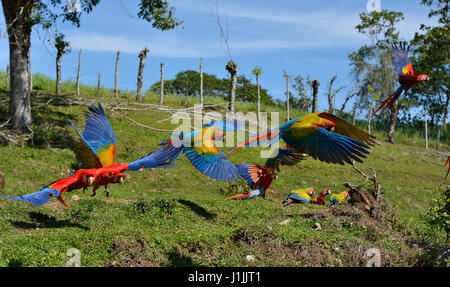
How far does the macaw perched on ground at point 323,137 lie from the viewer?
12.9ft

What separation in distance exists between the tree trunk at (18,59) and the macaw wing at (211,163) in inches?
379

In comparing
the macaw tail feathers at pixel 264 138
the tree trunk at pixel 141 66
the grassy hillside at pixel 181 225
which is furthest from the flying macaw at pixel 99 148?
the tree trunk at pixel 141 66

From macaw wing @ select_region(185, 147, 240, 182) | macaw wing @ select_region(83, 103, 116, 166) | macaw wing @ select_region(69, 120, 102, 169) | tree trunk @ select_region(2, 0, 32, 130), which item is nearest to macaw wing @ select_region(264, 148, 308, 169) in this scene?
macaw wing @ select_region(185, 147, 240, 182)

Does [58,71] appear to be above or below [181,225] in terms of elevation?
above

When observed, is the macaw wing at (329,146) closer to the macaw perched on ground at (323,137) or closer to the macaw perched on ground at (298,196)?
the macaw perched on ground at (323,137)

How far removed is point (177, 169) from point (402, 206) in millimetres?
6548

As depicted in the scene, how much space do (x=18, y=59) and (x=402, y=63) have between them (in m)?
11.5

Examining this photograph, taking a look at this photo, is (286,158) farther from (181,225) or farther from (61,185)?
(61,185)

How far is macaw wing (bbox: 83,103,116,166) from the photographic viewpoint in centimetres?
514

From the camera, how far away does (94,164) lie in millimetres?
5238

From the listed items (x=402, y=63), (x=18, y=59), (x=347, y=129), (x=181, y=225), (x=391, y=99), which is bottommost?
(x=181, y=225)

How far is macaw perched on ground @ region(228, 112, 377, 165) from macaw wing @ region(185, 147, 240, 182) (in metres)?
0.89

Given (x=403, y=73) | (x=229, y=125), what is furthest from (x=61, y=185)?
(x=403, y=73)
